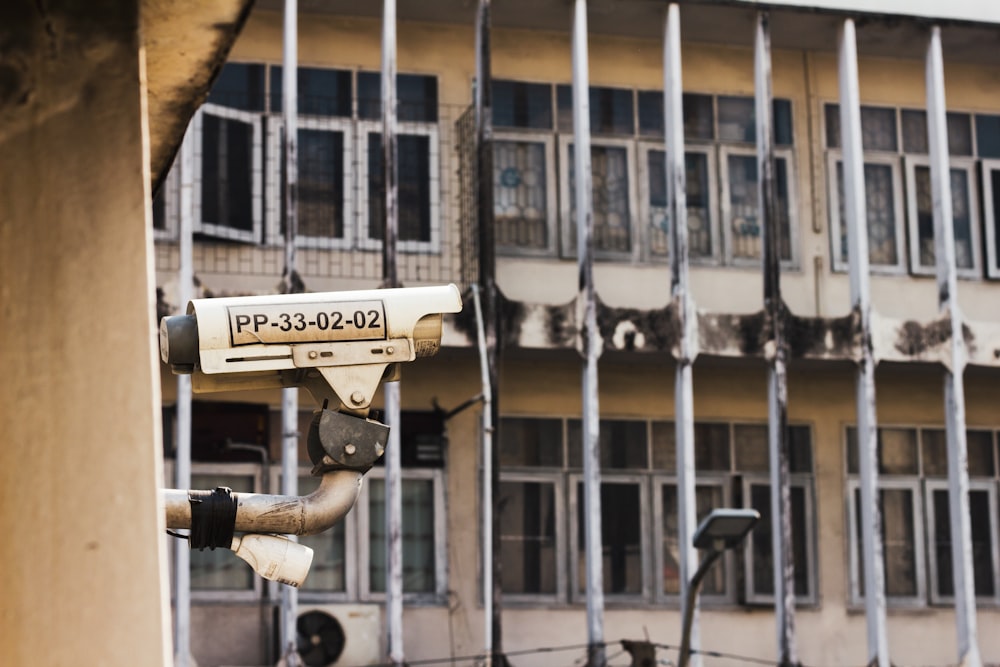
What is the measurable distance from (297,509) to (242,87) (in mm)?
11848

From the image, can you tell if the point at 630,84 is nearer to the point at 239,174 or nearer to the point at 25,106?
the point at 239,174

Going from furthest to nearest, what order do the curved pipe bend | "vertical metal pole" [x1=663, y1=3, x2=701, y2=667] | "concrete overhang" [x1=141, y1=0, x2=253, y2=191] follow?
"vertical metal pole" [x1=663, y1=3, x2=701, y2=667] < the curved pipe bend < "concrete overhang" [x1=141, y1=0, x2=253, y2=191]

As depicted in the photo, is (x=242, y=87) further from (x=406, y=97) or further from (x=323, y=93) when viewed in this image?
(x=406, y=97)

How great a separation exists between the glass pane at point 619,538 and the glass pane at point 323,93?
12.9 feet

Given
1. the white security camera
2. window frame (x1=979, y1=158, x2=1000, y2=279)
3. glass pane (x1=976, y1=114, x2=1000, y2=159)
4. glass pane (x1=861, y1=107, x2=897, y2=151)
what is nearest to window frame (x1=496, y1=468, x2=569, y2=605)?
glass pane (x1=861, y1=107, x2=897, y2=151)

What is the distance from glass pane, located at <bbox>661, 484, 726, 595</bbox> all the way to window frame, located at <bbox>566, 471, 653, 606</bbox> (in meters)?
0.16

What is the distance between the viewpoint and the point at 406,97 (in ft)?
50.5

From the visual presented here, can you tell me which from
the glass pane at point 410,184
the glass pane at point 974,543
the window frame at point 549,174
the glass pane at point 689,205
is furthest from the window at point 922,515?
the glass pane at point 410,184

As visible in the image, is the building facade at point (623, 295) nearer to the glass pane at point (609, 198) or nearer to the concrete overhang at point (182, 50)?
the glass pane at point (609, 198)

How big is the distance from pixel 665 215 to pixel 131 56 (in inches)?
525

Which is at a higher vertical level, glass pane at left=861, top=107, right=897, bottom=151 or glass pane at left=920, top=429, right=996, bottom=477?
glass pane at left=861, top=107, right=897, bottom=151

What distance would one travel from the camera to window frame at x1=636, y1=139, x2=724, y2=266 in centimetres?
1582

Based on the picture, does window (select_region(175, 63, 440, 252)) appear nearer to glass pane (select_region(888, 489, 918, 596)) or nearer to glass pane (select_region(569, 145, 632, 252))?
glass pane (select_region(569, 145, 632, 252))

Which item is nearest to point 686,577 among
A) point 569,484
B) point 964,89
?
point 569,484
